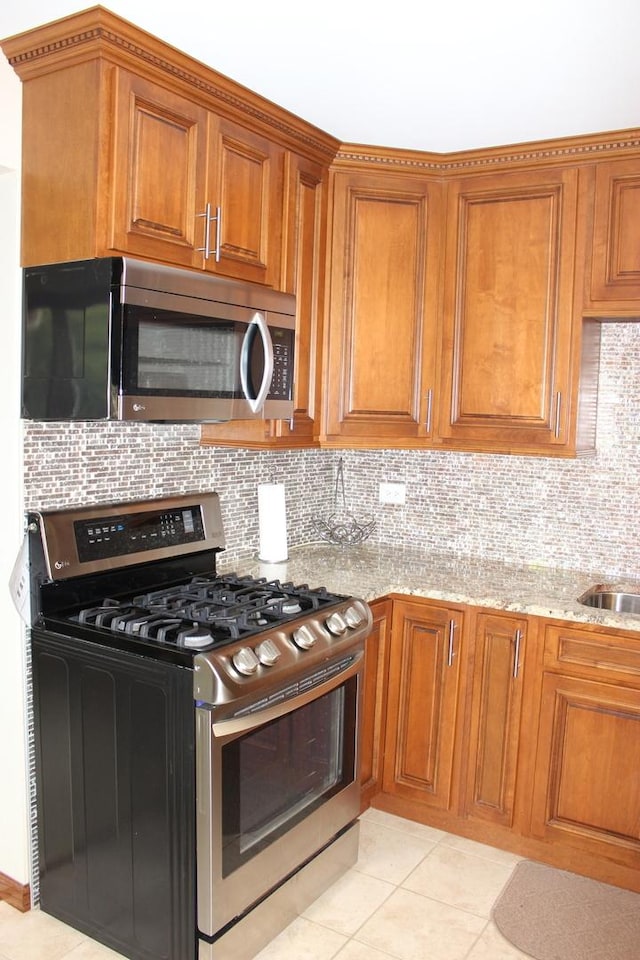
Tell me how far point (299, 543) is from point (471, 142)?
1680 millimetres

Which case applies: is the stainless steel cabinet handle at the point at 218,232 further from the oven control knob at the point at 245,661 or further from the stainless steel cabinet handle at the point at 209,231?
the oven control knob at the point at 245,661

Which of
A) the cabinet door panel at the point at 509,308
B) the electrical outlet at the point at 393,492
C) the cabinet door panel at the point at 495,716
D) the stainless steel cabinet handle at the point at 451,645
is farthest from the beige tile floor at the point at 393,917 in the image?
the cabinet door panel at the point at 509,308

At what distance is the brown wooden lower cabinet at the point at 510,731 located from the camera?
2.48m

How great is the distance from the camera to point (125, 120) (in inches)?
78.4

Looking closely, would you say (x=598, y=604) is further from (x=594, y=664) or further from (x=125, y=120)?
(x=125, y=120)

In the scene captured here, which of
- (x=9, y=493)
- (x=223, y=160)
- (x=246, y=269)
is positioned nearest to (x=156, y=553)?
(x=9, y=493)

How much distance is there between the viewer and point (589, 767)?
8.28ft

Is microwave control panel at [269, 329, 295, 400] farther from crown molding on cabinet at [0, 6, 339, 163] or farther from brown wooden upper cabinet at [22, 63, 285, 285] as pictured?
crown molding on cabinet at [0, 6, 339, 163]

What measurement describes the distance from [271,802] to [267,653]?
47cm

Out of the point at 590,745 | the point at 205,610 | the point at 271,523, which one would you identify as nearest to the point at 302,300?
the point at 271,523

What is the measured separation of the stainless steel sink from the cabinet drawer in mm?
300

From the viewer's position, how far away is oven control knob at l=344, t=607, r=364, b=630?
7.72ft

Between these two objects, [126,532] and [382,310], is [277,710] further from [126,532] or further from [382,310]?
[382,310]

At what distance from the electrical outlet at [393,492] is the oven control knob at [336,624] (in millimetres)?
1148
